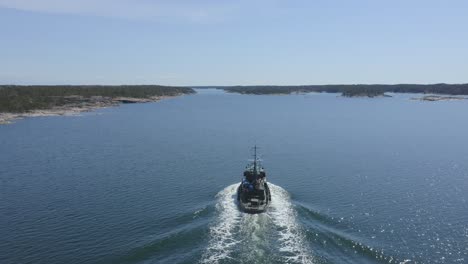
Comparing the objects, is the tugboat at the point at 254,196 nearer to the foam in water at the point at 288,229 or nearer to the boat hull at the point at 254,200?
the boat hull at the point at 254,200

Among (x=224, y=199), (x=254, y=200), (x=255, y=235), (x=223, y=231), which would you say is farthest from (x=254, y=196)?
(x=255, y=235)

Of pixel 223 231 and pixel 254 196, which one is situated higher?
pixel 254 196

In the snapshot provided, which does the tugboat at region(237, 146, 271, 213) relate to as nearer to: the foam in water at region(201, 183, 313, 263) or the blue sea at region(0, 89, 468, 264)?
the foam in water at region(201, 183, 313, 263)


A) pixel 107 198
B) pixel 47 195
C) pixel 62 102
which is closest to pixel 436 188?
pixel 107 198

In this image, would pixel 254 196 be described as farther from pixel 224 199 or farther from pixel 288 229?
pixel 288 229

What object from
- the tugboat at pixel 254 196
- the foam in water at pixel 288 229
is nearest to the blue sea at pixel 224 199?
the foam in water at pixel 288 229

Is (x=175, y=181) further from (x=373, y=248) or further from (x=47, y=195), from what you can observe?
(x=373, y=248)

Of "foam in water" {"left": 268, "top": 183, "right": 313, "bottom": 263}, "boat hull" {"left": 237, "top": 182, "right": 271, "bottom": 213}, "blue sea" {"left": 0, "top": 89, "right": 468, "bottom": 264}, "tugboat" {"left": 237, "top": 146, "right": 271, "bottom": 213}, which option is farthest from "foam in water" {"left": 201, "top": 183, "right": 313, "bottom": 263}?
"tugboat" {"left": 237, "top": 146, "right": 271, "bottom": 213}
